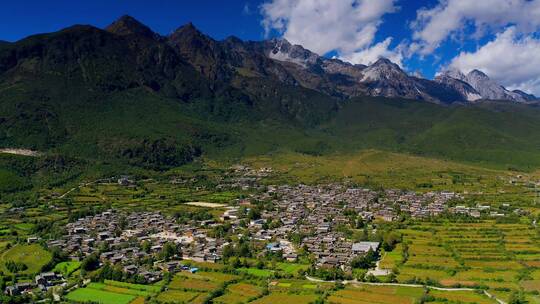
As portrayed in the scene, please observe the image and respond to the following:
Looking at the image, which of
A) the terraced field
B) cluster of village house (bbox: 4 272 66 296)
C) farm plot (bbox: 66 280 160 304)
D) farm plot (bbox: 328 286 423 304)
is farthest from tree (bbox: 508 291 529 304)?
cluster of village house (bbox: 4 272 66 296)

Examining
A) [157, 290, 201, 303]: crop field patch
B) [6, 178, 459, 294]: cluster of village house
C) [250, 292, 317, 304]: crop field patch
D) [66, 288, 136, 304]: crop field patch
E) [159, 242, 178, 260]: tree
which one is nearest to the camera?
[250, 292, 317, 304]: crop field patch

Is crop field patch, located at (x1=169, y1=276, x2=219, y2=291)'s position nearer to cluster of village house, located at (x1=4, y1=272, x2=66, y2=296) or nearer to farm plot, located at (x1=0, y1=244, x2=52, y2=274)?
cluster of village house, located at (x1=4, y1=272, x2=66, y2=296)

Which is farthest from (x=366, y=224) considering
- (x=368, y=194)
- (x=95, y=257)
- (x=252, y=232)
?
(x=95, y=257)

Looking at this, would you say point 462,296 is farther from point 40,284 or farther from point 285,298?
point 40,284

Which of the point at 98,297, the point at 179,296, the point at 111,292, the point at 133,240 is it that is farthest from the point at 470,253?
the point at 133,240

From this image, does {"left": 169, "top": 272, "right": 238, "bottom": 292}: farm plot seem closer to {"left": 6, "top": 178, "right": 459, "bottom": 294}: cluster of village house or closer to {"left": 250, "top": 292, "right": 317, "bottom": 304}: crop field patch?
{"left": 6, "top": 178, "right": 459, "bottom": 294}: cluster of village house

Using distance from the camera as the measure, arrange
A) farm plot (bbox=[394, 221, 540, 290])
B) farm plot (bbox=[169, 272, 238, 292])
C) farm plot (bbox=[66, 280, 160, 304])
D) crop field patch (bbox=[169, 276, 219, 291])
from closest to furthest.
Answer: farm plot (bbox=[66, 280, 160, 304]) → crop field patch (bbox=[169, 276, 219, 291]) → farm plot (bbox=[169, 272, 238, 292]) → farm plot (bbox=[394, 221, 540, 290])

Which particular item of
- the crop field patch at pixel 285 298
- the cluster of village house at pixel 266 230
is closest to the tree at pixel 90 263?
the cluster of village house at pixel 266 230

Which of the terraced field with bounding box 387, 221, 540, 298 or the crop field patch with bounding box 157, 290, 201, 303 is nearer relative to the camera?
the crop field patch with bounding box 157, 290, 201, 303

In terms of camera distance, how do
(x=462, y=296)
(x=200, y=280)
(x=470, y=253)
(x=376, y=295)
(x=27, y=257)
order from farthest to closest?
(x=470, y=253) → (x=27, y=257) → (x=200, y=280) → (x=376, y=295) → (x=462, y=296)

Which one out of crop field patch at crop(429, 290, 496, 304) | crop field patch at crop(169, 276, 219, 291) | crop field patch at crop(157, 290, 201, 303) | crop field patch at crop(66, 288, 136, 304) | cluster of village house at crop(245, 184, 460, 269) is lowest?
crop field patch at crop(66, 288, 136, 304)

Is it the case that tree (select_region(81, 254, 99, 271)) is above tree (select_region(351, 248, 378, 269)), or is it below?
below
